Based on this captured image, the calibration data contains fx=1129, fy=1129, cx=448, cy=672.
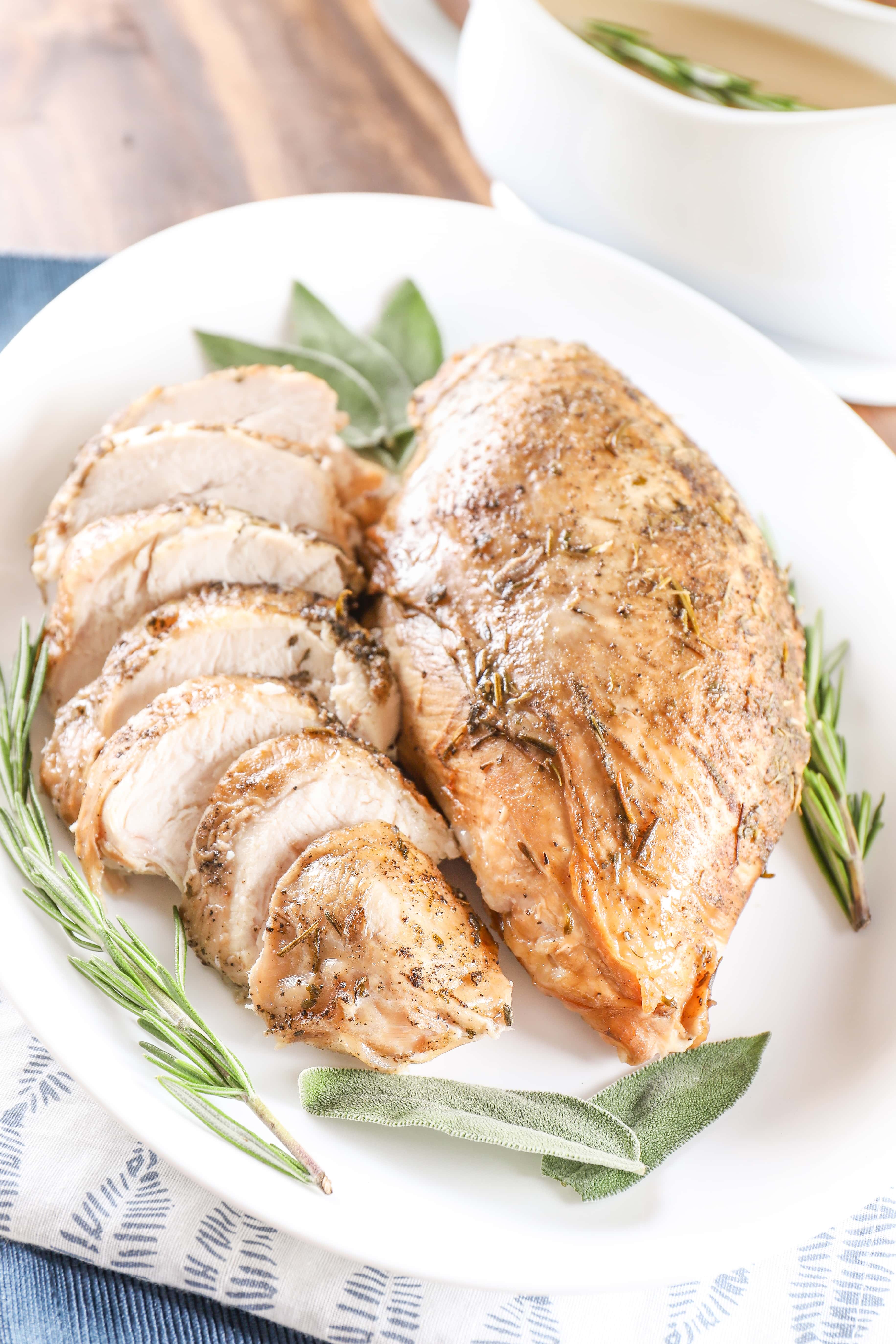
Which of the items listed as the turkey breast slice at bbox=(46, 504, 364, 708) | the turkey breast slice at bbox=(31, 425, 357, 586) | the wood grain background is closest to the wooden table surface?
the wood grain background

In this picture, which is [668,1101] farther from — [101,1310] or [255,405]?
[255,405]

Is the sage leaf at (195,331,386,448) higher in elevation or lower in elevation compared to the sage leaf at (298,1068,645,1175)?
higher

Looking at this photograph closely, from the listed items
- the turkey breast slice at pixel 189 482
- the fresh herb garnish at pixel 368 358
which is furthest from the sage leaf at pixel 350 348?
the turkey breast slice at pixel 189 482

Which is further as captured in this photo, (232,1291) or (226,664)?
(226,664)

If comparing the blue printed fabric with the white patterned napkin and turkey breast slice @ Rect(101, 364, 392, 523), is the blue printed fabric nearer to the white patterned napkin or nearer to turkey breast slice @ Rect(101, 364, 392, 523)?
the white patterned napkin

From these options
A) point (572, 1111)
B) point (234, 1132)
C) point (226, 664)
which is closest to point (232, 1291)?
point (234, 1132)

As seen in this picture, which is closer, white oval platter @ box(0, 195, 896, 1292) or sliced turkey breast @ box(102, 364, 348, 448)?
white oval platter @ box(0, 195, 896, 1292)
